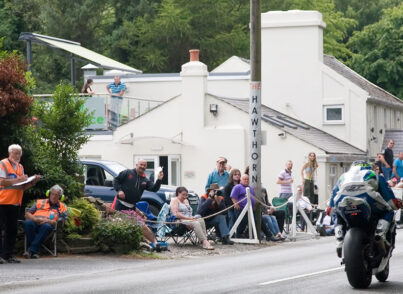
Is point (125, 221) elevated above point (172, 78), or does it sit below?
below

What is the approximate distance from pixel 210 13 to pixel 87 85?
36.8m

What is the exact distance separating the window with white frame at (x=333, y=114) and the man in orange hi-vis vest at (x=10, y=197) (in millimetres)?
27748

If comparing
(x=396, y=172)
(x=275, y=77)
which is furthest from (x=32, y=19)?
(x=396, y=172)

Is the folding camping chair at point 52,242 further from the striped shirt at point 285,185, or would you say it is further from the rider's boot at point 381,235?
the striped shirt at point 285,185

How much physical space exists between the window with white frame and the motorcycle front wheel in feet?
101

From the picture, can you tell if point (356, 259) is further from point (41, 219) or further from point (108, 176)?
point (108, 176)

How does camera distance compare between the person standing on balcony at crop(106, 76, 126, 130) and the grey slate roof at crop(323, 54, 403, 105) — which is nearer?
the person standing on balcony at crop(106, 76, 126, 130)

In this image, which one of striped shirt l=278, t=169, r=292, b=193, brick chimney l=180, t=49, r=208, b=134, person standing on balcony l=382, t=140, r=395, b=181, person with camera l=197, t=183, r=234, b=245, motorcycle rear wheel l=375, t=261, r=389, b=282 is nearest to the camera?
motorcycle rear wheel l=375, t=261, r=389, b=282

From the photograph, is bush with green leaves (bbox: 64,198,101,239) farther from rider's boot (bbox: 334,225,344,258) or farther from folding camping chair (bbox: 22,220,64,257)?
rider's boot (bbox: 334,225,344,258)

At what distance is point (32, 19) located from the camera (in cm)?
7281

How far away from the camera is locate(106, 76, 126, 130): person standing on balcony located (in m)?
38.5

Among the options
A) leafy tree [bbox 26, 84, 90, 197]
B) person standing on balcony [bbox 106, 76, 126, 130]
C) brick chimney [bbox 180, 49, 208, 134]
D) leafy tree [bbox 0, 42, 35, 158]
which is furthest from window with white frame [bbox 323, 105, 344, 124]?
leafy tree [bbox 0, 42, 35, 158]

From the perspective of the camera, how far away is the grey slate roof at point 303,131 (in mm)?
40625

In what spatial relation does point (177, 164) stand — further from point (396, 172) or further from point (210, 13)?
point (210, 13)
